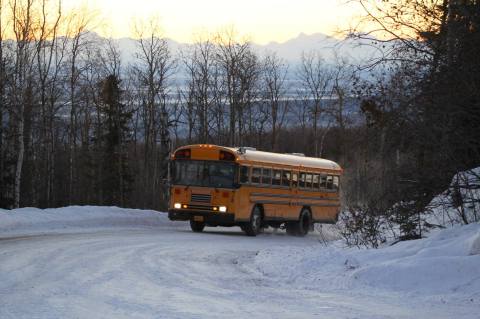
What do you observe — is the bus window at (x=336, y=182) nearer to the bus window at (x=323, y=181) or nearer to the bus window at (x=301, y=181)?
the bus window at (x=323, y=181)

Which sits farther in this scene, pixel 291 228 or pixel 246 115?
pixel 246 115

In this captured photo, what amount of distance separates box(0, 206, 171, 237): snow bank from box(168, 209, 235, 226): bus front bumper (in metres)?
2.80

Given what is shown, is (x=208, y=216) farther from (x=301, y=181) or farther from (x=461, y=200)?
(x=461, y=200)

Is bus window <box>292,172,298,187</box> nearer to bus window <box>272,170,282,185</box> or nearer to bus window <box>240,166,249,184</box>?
bus window <box>272,170,282,185</box>

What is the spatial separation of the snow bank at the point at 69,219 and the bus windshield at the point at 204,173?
3316 millimetres

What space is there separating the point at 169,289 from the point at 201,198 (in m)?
13.6

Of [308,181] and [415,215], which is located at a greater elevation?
[308,181]

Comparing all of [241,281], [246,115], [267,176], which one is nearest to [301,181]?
[267,176]

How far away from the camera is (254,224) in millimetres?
25016

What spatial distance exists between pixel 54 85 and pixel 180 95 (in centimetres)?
2510

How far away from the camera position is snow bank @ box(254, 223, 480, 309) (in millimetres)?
9961

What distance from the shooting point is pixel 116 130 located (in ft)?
188

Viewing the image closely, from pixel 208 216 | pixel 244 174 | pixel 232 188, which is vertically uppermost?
pixel 244 174

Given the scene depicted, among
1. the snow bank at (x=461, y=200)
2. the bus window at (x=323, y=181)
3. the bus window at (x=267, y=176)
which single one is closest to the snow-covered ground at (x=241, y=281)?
the snow bank at (x=461, y=200)
